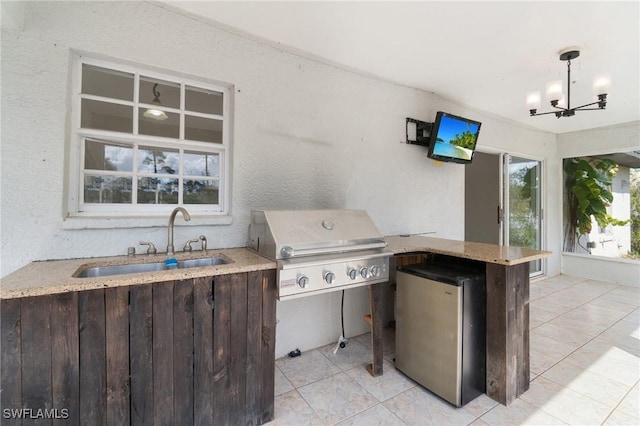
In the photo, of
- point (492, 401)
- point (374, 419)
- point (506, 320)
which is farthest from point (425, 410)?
point (506, 320)

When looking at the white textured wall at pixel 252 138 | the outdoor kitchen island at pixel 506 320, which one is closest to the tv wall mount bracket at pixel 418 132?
the white textured wall at pixel 252 138

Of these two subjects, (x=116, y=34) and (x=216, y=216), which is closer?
(x=116, y=34)

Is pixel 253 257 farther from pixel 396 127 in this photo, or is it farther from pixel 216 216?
pixel 396 127

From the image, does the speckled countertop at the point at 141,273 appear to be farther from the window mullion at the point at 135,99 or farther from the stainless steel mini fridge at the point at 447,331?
the window mullion at the point at 135,99

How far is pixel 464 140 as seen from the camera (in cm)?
359

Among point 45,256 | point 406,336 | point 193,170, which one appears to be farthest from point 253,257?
point 406,336

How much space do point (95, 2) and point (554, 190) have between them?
7.17 meters

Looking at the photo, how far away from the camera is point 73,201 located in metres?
1.92

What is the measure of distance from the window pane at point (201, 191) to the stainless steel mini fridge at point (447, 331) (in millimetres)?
1760

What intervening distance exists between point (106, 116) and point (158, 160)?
0.43 meters

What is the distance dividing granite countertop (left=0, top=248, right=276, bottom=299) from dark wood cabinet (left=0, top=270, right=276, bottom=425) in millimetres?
59

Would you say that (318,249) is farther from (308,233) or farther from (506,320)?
(506,320)

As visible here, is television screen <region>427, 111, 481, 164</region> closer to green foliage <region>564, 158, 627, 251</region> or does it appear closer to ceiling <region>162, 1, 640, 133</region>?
ceiling <region>162, 1, 640, 133</region>

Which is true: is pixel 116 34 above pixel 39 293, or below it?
above
